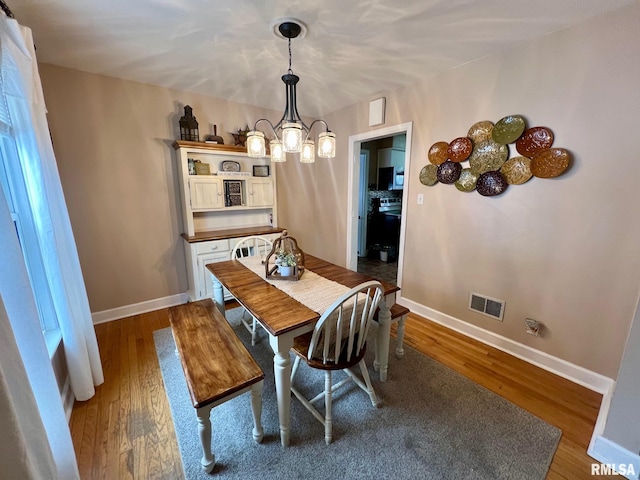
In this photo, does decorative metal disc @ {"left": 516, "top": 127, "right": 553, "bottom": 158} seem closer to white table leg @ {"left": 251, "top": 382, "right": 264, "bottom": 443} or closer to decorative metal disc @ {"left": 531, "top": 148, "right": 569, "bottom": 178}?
decorative metal disc @ {"left": 531, "top": 148, "right": 569, "bottom": 178}

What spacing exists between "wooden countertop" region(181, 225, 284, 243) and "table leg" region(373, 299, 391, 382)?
72.0 inches

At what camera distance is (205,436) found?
1219mm

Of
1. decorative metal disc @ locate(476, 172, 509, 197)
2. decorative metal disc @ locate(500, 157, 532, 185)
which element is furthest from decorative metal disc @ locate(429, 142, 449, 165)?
decorative metal disc @ locate(500, 157, 532, 185)

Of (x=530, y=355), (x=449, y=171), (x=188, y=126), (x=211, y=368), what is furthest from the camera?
(x=188, y=126)

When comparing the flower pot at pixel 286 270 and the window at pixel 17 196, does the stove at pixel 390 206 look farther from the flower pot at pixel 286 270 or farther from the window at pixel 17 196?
the window at pixel 17 196

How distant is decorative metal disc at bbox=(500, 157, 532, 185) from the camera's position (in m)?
1.91

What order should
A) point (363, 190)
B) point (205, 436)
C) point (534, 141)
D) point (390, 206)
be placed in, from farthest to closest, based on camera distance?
point (390, 206) → point (363, 190) → point (534, 141) → point (205, 436)

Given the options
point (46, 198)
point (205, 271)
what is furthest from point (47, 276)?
point (205, 271)

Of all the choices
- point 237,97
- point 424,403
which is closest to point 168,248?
point 237,97

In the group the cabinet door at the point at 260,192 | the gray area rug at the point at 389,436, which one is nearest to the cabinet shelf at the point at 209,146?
the cabinet door at the point at 260,192

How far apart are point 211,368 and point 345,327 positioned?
73 centimetres

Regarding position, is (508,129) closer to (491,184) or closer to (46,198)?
(491,184)

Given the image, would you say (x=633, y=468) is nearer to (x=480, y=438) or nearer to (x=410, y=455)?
(x=480, y=438)

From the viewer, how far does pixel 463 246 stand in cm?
236
